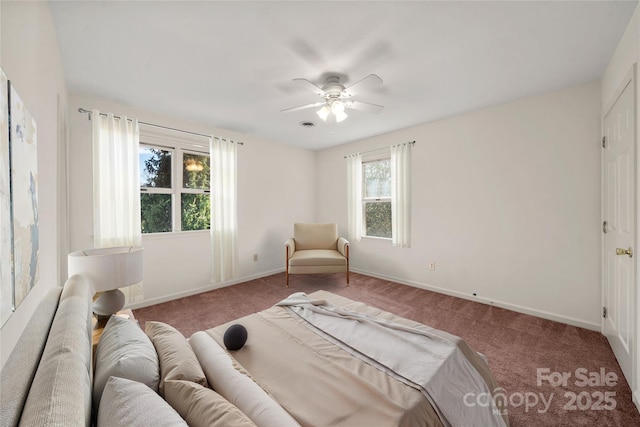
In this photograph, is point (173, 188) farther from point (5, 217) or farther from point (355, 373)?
A: point (355, 373)

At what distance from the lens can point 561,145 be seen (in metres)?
2.67

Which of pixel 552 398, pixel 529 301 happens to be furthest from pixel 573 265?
pixel 552 398

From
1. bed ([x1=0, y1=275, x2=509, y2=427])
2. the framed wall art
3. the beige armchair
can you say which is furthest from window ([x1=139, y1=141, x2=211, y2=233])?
the framed wall art

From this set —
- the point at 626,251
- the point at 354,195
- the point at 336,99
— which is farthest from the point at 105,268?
the point at 354,195

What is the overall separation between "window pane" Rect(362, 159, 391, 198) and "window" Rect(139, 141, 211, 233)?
102 inches

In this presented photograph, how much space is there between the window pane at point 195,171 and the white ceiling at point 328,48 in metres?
0.80

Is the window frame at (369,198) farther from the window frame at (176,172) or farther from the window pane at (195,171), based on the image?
the window frame at (176,172)

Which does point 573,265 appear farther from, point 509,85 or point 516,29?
point 516,29

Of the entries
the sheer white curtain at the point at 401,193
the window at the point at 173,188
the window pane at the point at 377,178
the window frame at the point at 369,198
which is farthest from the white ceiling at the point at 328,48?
the window pane at the point at 377,178

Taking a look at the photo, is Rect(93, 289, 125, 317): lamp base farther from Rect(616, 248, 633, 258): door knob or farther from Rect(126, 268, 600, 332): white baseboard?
Rect(616, 248, 633, 258): door knob

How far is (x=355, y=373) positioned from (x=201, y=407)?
0.64 metres

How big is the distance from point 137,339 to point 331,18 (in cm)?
202

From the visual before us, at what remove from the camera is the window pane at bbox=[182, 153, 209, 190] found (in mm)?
3592

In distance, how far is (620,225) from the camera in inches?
78.1
